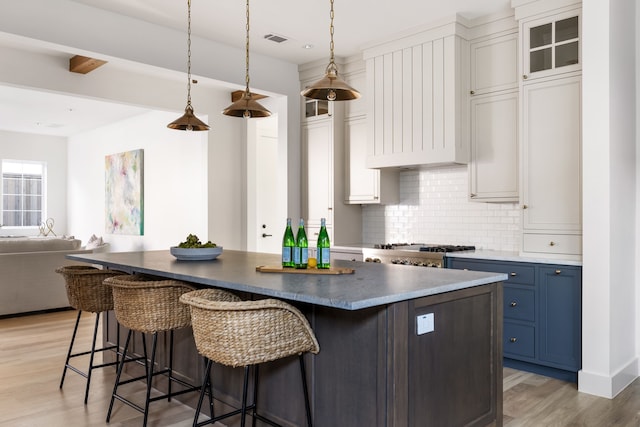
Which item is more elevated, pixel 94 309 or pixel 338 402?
pixel 94 309

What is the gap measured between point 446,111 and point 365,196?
1304 millimetres

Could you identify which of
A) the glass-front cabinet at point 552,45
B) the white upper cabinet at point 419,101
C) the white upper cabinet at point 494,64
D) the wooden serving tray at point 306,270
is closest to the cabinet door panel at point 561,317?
the white upper cabinet at point 419,101

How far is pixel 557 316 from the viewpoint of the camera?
150 inches

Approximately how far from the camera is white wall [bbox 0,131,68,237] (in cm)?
1038

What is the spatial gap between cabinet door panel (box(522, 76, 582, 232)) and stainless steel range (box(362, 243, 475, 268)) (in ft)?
2.36

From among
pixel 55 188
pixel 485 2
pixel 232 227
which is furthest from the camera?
pixel 55 188

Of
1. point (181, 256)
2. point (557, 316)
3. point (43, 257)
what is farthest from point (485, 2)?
point (43, 257)

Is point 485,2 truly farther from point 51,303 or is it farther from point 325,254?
point 51,303

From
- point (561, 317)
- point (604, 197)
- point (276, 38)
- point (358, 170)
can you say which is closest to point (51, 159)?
point (276, 38)

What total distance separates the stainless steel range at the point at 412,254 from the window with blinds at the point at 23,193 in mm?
8492

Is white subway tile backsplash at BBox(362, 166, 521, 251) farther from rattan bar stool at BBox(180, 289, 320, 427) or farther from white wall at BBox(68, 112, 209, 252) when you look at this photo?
rattan bar stool at BBox(180, 289, 320, 427)

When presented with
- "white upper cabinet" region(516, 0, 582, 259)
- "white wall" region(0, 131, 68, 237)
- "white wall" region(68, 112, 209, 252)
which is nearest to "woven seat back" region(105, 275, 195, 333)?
"white upper cabinet" region(516, 0, 582, 259)

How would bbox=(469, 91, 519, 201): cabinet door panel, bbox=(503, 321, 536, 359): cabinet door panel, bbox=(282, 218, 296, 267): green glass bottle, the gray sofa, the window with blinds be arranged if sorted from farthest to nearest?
the window with blinds
the gray sofa
bbox=(469, 91, 519, 201): cabinet door panel
bbox=(503, 321, 536, 359): cabinet door panel
bbox=(282, 218, 296, 267): green glass bottle

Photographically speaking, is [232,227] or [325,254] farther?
[232,227]
